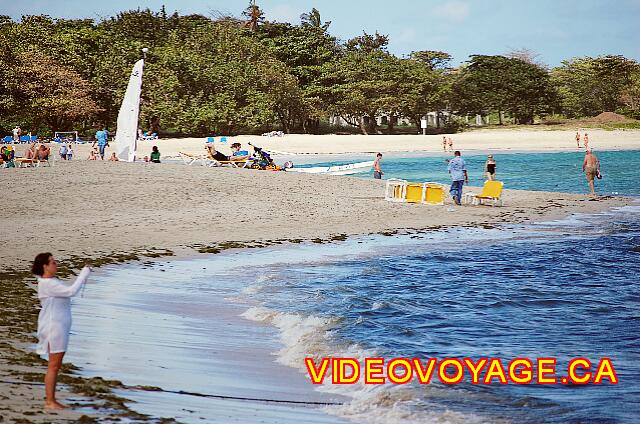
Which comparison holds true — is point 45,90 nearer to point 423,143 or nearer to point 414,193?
point 423,143

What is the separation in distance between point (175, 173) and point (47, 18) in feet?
181

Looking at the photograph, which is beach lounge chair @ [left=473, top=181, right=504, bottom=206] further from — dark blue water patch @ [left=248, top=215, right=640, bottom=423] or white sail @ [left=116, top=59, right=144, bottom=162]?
white sail @ [left=116, top=59, right=144, bottom=162]

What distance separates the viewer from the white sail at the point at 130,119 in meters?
36.1

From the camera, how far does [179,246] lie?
1817 cm

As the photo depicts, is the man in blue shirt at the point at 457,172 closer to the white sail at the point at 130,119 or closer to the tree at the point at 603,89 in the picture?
the white sail at the point at 130,119

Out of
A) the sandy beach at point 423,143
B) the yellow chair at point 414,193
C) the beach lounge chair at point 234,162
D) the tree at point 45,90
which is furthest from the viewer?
the sandy beach at point 423,143

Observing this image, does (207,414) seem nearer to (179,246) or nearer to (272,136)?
(179,246)

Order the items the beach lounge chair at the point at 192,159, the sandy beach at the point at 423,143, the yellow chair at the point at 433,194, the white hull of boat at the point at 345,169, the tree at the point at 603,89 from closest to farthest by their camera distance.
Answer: the yellow chair at the point at 433,194 < the beach lounge chair at the point at 192,159 < the white hull of boat at the point at 345,169 < the sandy beach at the point at 423,143 < the tree at the point at 603,89

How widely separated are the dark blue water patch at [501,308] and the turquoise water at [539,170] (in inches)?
702

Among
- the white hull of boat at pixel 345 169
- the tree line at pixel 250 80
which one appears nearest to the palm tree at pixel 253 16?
the tree line at pixel 250 80

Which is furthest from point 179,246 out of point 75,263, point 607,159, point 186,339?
point 607,159

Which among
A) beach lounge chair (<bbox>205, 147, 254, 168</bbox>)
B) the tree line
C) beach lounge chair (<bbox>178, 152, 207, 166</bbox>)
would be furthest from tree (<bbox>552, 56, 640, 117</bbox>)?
beach lounge chair (<bbox>205, 147, 254, 168</bbox>)

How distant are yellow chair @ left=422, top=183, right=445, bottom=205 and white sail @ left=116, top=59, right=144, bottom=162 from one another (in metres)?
14.5

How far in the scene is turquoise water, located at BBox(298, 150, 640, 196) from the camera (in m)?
39.5
